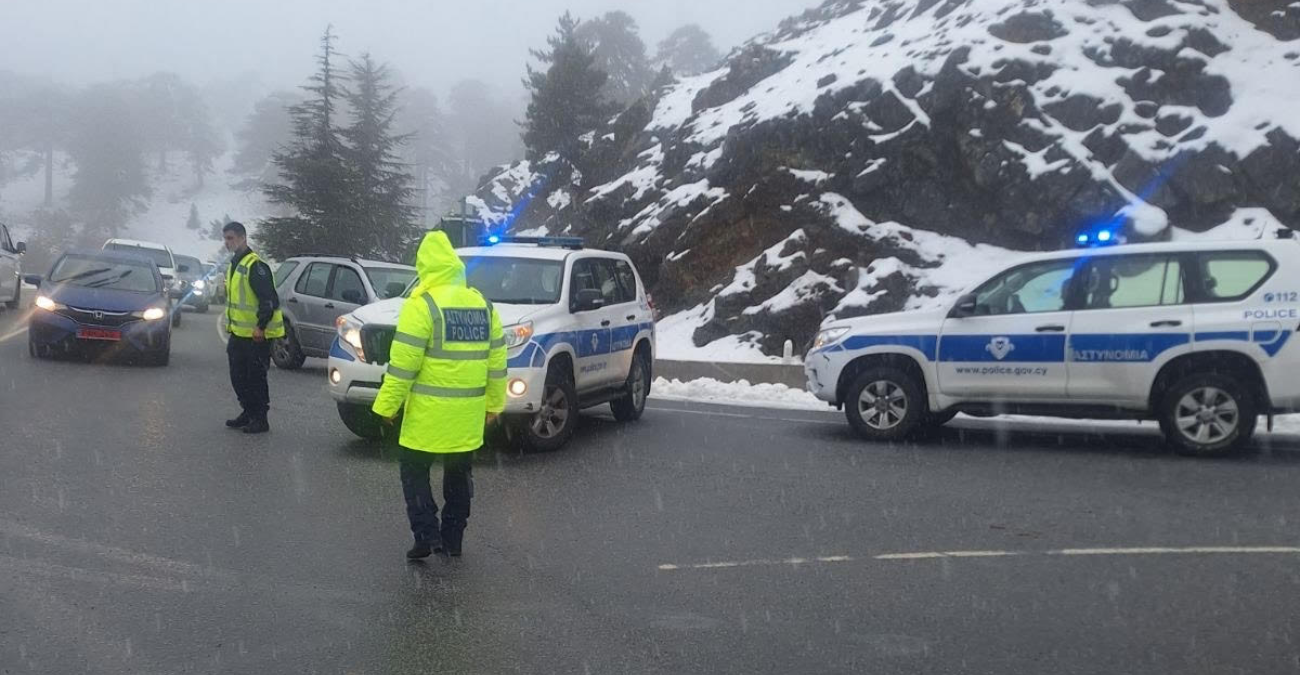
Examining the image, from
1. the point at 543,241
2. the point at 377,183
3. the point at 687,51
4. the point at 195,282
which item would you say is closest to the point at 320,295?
the point at 543,241

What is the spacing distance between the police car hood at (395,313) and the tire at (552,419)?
53 cm

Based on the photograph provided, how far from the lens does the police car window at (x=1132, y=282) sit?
9883 millimetres

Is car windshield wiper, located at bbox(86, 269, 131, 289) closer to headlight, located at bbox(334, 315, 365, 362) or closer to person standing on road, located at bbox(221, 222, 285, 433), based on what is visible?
person standing on road, located at bbox(221, 222, 285, 433)

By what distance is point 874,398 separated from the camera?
10758mm

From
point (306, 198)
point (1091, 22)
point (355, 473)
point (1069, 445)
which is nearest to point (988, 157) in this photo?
point (1091, 22)

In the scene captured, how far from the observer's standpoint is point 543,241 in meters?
11.6

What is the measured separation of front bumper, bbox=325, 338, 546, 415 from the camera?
9.16 m

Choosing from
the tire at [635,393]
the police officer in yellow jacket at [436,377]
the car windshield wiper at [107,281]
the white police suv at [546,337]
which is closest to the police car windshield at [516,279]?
the white police suv at [546,337]

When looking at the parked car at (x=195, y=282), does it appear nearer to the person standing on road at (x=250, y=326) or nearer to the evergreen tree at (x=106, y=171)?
the person standing on road at (x=250, y=326)

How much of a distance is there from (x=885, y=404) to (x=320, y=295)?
9.04m

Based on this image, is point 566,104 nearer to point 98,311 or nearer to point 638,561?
point 98,311

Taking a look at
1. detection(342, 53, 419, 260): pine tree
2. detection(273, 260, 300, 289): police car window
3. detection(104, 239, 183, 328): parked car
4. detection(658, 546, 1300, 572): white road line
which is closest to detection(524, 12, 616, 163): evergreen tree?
detection(342, 53, 419, 260): pine tree

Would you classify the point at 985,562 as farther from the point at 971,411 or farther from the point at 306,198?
the point at 306,198

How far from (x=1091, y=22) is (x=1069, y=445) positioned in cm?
1833
